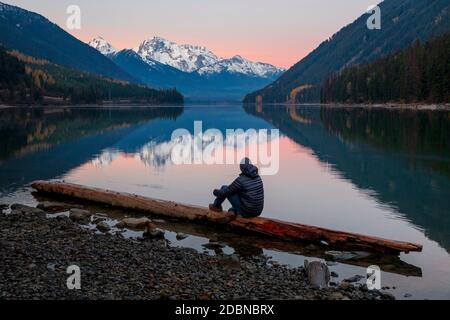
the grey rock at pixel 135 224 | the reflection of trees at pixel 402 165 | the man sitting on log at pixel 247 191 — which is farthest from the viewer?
the reflection of trees at pixel 402 165

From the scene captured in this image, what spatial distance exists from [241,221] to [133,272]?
263 inches

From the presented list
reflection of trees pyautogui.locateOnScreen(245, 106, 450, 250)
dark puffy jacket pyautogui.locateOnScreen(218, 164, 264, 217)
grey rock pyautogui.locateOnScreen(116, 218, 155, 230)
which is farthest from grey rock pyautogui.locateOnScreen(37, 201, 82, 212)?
reflection of trees pyautogui.locateOnScreen(245, 106, 450, 250)

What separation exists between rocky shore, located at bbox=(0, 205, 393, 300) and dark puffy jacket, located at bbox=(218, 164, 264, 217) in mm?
3095

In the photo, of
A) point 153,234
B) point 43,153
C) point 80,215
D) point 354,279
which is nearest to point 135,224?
point 153,234

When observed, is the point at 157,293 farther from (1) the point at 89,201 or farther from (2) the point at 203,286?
(1) the point at 89,201

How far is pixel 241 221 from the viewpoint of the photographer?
1992 centimetres

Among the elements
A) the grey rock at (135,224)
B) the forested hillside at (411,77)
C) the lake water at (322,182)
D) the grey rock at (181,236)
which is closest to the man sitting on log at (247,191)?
the lake water at (322,182)

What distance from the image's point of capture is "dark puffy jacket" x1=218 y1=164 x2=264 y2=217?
63.4ft

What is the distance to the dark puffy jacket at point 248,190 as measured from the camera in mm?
19328

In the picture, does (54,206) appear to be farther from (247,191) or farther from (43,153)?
(43,153)

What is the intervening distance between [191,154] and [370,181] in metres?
19.9

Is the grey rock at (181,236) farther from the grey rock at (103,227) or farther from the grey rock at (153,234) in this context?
the grey rock at (103,227)

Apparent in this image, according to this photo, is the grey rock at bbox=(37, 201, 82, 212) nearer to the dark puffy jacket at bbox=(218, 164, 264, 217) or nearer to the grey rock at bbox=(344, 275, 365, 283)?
the dark puffy jacket at bbox=(218, 164, 264, 217)

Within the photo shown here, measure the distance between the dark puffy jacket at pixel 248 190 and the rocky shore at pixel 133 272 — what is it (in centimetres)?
310
